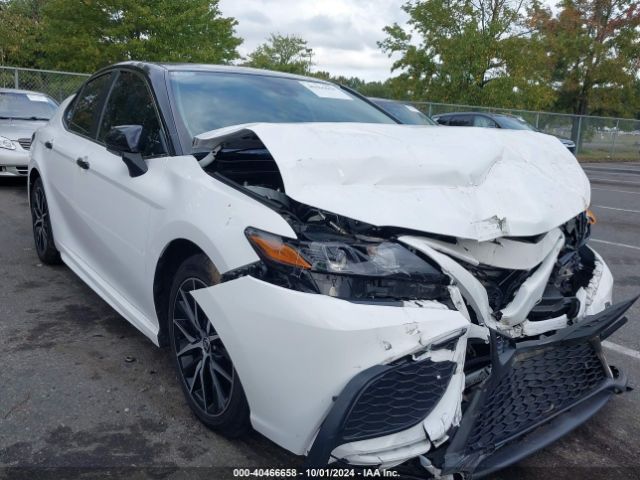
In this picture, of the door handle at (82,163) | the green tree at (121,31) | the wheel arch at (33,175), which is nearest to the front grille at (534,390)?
the door handle at (82,163)

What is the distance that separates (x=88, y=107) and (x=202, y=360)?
245 centimetres

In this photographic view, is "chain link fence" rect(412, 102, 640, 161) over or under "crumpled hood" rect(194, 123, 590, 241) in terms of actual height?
under

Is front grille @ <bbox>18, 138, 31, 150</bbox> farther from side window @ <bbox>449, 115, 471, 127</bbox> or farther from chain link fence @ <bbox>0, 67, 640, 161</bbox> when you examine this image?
chain link fence @ <bbox>0, 67, 640, 161</bbox>

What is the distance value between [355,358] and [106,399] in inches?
62.5

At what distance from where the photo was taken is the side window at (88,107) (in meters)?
4.02

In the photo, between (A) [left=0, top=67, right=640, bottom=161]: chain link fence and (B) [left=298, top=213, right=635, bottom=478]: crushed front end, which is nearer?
(B) [left=298, top=213, right=635, bottom=478]: crushed front end

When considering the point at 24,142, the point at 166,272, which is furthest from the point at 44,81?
the point at 166,272

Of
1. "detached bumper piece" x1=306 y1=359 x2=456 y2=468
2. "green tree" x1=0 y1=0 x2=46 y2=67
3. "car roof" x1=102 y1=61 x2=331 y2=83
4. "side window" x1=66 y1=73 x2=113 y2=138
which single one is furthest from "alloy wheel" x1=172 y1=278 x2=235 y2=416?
"green tree" x1=0 y1=0 x2=46 y2=67

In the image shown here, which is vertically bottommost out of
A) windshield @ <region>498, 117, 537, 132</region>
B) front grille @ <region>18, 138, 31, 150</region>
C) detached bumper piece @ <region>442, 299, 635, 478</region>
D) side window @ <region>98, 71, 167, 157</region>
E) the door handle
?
detached bumper piece @ <region>442, 299, 635, 478</region>

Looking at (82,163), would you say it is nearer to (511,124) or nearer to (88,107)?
(88,107)

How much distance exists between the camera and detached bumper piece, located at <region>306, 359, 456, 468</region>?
1.91 m

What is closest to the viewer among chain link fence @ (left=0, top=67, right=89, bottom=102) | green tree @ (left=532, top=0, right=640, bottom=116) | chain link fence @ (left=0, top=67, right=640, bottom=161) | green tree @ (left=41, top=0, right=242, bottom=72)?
chain link fence @ (left=0, top=67, right=89, bottom=102)

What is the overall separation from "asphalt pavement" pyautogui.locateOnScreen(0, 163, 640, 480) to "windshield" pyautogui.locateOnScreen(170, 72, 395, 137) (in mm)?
1367

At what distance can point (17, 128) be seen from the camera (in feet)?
29.2
